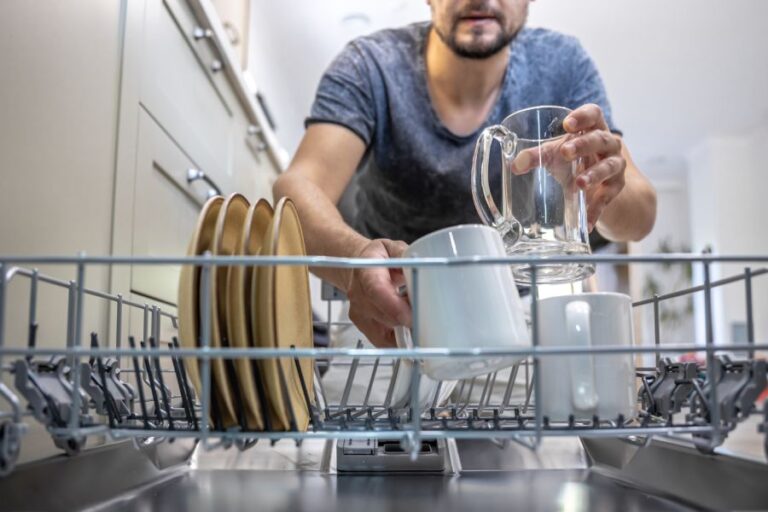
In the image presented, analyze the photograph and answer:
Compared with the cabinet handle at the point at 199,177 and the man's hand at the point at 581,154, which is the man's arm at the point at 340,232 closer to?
the man's hand at the point at 581,154

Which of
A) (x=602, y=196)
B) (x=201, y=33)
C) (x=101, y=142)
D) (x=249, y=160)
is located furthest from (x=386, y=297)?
Result: (x=249, y=160)

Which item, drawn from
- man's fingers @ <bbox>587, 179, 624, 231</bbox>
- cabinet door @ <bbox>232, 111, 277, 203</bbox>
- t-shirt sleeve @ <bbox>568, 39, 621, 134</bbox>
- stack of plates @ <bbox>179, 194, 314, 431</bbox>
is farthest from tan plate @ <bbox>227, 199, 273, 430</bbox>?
cabinet door @ <bbox>232, 111, 277, 203</bbox>

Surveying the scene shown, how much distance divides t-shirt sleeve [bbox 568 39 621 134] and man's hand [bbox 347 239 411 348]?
0.66 meters

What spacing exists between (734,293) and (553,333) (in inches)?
228

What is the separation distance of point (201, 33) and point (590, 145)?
1.04 m

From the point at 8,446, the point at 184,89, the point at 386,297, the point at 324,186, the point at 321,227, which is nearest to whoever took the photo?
the point at 8,446

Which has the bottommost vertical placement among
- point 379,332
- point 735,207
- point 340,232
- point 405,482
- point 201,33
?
point 405,482

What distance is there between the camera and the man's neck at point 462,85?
1094 millimetres

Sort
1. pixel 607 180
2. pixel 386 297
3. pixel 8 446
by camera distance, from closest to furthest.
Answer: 1. pixel 8 446
2. pixel 386 297
3. pixel 607 180

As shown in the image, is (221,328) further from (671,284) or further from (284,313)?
(671,284)

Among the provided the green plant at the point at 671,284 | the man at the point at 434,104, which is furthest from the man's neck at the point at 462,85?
the green plant at the point at 671,284

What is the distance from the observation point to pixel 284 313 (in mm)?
436

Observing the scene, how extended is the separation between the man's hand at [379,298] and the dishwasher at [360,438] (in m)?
0.04

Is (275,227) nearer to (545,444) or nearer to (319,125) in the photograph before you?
(545,444)
